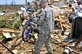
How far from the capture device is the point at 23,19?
1345 cm

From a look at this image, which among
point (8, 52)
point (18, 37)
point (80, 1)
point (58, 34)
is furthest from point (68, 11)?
point (8, 52)

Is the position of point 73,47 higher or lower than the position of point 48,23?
lower

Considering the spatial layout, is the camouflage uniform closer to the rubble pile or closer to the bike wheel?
the rubble pile

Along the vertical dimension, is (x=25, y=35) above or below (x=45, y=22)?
below

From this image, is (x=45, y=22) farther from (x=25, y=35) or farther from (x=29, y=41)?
(x=29, y=41)

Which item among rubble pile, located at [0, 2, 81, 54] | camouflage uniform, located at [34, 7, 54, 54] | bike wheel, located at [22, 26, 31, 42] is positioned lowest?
rubble pile, located at [0, 2, 81, 54]

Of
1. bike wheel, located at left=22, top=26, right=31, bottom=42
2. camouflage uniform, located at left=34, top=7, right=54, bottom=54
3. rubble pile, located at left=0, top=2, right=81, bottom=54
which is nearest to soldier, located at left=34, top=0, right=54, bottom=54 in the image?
→ camouflage uniform, located at left=34, top=7, right=54, bottom=54

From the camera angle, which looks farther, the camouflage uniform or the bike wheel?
the bike wheel

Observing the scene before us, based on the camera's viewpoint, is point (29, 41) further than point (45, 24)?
Yes

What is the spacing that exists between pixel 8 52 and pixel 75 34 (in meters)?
3.01

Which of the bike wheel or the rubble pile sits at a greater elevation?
the bike wheel

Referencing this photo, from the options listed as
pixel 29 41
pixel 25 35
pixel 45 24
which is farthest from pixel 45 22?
pixel 29 41

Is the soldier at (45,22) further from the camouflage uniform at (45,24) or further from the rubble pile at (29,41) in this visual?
the rubble pile at (29,41)

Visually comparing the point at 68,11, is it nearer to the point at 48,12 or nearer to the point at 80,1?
the point at 80,1
